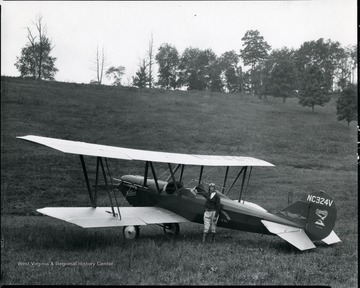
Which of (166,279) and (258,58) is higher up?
(258,58)

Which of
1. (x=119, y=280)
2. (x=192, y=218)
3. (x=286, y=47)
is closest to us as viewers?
(x=119, y=280)

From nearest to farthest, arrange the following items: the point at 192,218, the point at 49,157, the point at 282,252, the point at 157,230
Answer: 1. the point at 282,252
2. the point at 192,218
3. the point at 157,230
4. the point at 49,157

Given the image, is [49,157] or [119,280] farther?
[49,157]

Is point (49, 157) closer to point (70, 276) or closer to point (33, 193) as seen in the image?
point (33, 193)

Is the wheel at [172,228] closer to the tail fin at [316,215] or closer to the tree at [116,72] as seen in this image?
the tail fin at [316,215]

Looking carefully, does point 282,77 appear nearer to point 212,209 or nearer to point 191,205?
point 191,205

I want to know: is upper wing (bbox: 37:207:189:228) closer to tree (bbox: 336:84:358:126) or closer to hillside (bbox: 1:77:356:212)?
hillside (bbox: 1:77:356:212)

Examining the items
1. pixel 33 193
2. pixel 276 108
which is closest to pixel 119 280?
pixel 33 193

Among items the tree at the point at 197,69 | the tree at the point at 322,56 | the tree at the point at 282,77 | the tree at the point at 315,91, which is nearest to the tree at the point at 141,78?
the tree at the point at 197,69

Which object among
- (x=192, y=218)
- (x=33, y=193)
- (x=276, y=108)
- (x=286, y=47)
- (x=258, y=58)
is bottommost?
(x=33, y=193)
